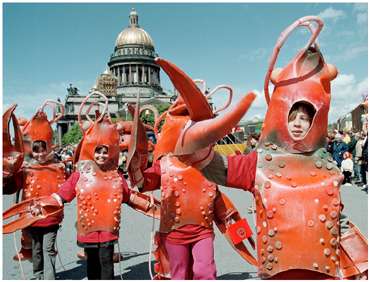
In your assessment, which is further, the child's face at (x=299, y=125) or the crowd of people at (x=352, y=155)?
the crowd of people at (x=352, y=155)

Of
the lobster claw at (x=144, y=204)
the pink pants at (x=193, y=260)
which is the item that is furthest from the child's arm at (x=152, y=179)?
the lobster claw at (x=144, y=204)

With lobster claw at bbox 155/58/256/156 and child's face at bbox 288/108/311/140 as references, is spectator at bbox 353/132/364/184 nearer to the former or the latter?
child's face at bbox 288/108/311/140

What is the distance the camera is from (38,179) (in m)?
5.02

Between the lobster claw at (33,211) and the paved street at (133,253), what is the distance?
3.73ft

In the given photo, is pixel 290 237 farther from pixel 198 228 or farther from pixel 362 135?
pixel 362 135

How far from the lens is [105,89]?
61.5 metres

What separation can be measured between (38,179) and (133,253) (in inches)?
76.1

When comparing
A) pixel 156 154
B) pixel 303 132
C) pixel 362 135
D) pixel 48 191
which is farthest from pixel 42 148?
pixel 362 135

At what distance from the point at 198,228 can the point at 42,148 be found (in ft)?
7.50

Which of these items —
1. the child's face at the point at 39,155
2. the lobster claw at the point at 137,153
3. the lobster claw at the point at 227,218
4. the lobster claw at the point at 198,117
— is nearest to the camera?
the lobster claw at the point at 198,117

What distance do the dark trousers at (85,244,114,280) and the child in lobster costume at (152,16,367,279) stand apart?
1.92 metres

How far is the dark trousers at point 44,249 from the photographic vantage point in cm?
477

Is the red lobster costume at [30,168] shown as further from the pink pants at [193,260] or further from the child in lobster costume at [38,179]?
the pink pants at [193,260]

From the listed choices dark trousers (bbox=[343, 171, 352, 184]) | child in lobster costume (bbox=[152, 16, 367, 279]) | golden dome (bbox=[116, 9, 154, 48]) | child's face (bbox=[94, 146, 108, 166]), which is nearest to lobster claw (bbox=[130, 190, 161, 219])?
child's face (bbox=[94, 146, 108, 166])
